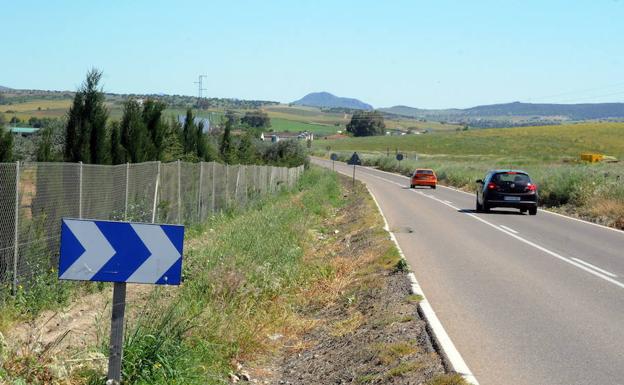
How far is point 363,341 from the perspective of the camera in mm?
8828

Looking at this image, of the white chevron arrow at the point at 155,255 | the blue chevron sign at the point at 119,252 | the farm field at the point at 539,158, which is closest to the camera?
the blue chevron sign at the point at 119,252

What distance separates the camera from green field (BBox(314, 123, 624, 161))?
11288 cm

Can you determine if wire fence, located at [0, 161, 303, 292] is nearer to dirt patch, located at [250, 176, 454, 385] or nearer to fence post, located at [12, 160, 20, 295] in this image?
fence post, located at [12, 160, 20, 295]

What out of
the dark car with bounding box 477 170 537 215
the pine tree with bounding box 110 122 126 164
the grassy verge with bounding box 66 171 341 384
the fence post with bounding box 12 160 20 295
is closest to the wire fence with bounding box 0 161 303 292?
the fence post with bounding box 12 160 20 295

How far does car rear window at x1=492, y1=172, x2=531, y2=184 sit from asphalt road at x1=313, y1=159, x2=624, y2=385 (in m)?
5.36

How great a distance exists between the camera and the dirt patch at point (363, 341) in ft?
24.5

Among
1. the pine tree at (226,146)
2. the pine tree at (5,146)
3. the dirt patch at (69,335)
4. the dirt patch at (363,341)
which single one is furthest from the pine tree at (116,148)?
the pine tree at (226,146)

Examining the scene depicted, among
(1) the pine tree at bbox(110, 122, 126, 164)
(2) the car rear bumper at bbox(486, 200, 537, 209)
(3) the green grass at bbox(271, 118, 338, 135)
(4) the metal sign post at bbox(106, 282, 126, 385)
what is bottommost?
(3) the green grass at bbox(271, 118, 338, 135)

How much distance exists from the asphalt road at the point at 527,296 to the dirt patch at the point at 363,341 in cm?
46

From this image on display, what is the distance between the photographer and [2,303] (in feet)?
29.7

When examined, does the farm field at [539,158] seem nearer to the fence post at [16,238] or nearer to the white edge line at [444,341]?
the white edge line at [444,341]

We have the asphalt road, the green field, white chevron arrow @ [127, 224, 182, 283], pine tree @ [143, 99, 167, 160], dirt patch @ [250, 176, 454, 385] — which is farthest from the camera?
the green field

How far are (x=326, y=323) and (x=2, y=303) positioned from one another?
3773 millimetres

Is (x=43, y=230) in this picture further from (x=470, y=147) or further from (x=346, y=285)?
(x=470, y=147)
